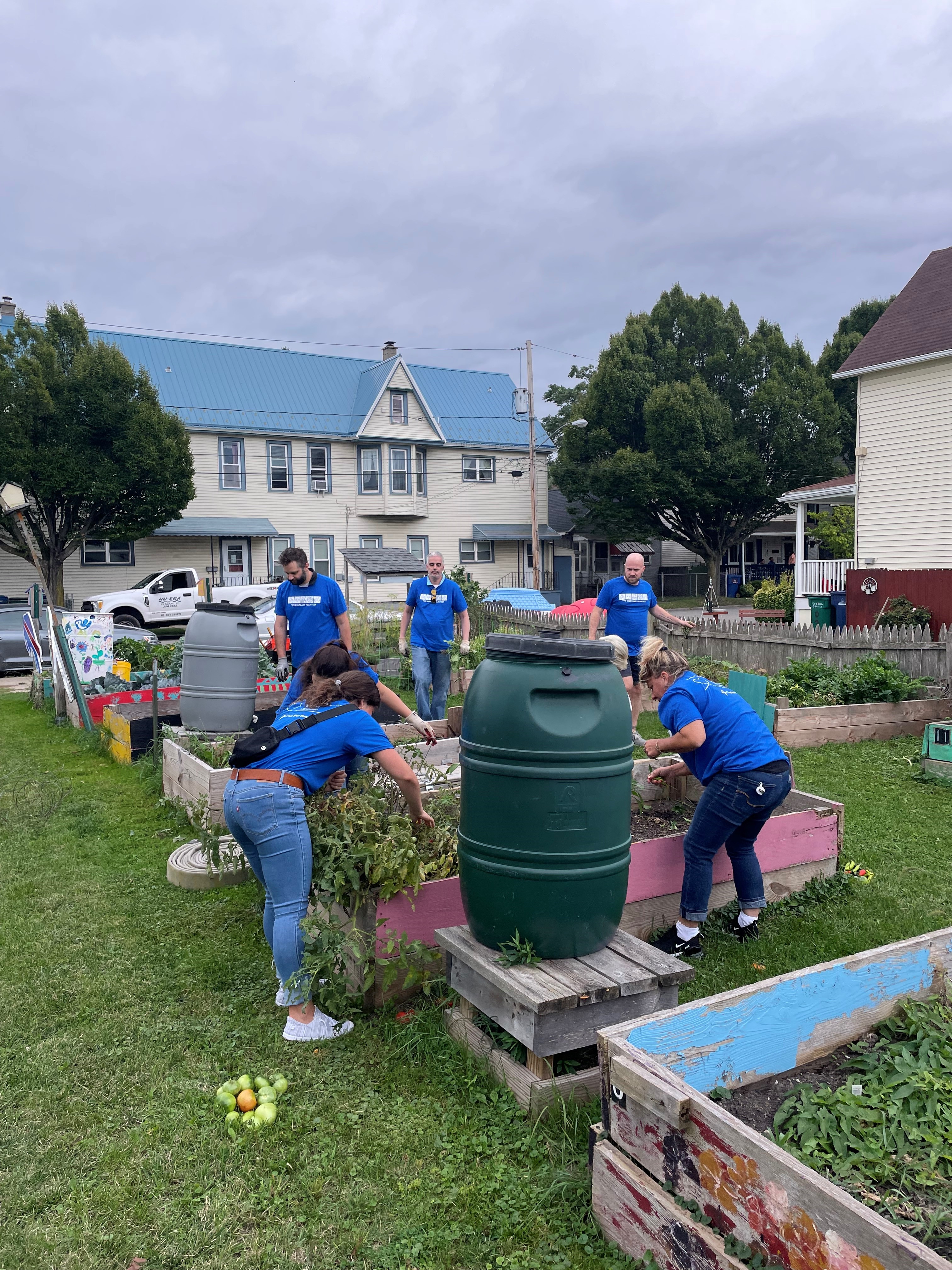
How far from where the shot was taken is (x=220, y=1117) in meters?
3.06

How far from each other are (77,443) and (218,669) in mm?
20241

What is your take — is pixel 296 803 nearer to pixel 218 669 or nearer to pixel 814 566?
pixel 218 669

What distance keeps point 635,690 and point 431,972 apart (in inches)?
196

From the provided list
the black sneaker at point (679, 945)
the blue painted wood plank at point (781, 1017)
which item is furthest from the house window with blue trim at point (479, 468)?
the blue painted wood plank at point (781, 1017)

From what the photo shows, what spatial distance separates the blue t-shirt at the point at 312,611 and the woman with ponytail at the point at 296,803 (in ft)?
10.7

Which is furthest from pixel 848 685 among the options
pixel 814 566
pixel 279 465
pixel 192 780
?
pixel 279 465

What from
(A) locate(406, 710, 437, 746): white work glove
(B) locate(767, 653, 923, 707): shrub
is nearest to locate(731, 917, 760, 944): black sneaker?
(A) locate(406, 710, 437, 746): white work glove

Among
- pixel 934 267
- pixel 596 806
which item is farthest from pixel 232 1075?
pixel 934 267

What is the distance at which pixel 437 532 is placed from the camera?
3481 centimetres

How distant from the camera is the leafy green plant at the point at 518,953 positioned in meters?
3.13

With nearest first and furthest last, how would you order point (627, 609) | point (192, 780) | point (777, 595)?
point (192, 780)
point (627, 609)
point (777, 595)

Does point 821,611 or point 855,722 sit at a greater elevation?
point 821,611

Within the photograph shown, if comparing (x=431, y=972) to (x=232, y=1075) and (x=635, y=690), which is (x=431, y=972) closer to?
(x=232, y=1075)

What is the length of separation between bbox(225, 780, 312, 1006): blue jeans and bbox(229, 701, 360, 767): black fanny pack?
10 cm
